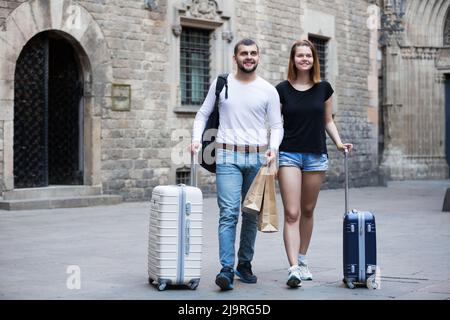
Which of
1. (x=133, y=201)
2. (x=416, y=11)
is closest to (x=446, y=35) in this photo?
(x=416, y=11)

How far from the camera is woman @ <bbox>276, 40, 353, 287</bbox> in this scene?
7.15 m

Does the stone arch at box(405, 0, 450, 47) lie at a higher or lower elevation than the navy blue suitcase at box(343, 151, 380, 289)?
higher

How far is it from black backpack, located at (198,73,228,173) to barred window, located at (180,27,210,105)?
1138cm

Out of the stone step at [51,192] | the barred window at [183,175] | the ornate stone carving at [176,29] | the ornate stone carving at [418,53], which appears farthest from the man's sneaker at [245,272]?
the ornate stone carving at [418,53]

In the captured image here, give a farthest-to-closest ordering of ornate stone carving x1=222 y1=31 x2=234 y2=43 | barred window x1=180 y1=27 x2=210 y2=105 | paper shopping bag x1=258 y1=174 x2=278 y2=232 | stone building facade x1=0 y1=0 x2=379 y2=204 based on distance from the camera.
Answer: ornate stone carving x1=222 y1=31 x2=234 y2=43
barred window x1=180 y1=27 x2=210 y2=105
stone building facade x1=0 y1=0 x2=379 y2=204
paper shopping bag x1=258 y1=174 x2=278 y2=232

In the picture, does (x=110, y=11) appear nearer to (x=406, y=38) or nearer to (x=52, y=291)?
(x=52, y=291)

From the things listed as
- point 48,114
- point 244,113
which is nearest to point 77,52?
point 48,114

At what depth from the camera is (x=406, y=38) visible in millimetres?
29469

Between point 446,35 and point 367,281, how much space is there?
2486cm

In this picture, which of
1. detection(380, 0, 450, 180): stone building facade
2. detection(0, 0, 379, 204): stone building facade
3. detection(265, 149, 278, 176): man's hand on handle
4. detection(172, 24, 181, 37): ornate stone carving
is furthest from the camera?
detection(380, 0, 450, 180): stone building facade

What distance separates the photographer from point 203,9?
18516 millimetres

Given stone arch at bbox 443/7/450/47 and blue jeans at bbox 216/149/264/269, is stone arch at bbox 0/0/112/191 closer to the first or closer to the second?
blue jeans at bbox 216/149/264/269

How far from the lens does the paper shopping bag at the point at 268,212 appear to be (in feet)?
22.0

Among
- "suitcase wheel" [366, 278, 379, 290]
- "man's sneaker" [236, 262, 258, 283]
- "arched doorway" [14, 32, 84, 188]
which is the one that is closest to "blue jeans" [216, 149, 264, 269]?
"man's sneaker" [236, 262, 258, 283]
